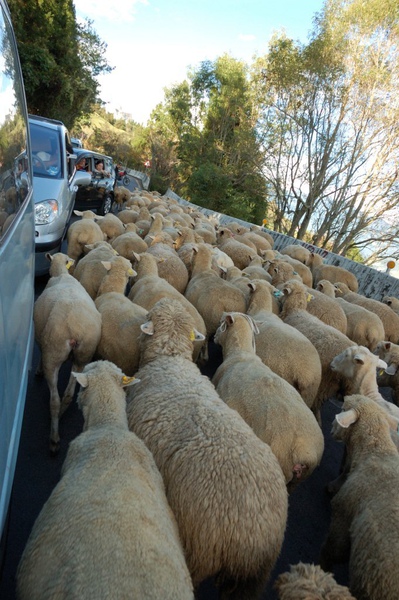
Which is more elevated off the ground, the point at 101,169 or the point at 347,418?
the point at 101,169

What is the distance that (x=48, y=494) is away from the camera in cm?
272

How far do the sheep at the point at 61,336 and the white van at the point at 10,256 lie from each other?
3.38 ft

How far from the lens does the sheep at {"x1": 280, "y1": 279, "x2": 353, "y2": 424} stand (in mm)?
4176

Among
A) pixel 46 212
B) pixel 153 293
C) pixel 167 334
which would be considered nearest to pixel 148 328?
pixel 167 334

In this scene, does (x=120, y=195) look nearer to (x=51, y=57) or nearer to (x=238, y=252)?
(x=238, y=252)

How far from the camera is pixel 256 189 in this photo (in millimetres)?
25562

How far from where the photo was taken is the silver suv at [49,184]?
18.0ft

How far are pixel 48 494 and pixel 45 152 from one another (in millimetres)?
5671

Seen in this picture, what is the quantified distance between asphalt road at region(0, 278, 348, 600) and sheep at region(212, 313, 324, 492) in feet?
1.49

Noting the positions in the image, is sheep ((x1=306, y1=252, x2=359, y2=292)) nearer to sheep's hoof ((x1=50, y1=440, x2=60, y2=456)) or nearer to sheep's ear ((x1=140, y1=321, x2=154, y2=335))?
sheep's ear ((x1=140, y1=321, x2=154, y2=335))

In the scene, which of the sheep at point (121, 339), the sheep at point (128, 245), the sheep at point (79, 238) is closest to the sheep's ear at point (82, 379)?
the sheep at point (121, 339)

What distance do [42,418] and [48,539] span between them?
2172 mm

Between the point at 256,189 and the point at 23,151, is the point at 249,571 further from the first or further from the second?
the point at 256,189

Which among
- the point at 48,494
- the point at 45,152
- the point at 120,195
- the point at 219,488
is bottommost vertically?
the point at 48,494
